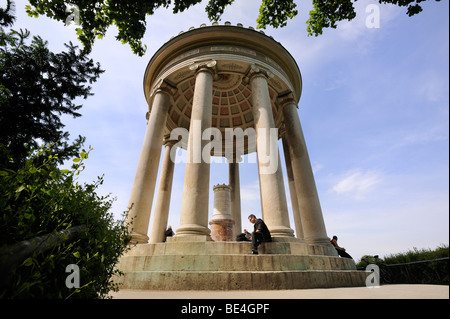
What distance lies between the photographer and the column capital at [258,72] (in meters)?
16.4

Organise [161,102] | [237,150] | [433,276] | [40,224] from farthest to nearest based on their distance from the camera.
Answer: [237,150], [161,102], [433,276], [40,224]

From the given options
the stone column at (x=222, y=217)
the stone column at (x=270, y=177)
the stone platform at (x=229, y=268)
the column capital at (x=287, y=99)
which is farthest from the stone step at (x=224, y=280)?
the column capital at (x=287, y=99)

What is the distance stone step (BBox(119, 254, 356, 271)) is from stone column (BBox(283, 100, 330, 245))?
5.90 metres

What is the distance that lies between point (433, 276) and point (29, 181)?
20076mm

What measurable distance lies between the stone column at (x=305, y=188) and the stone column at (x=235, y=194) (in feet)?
31.8

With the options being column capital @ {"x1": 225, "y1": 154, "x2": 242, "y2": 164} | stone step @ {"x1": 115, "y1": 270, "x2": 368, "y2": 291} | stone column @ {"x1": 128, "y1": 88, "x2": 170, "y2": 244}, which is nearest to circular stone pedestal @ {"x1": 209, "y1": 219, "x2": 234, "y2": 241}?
column capital @ {"x1": 225, "y1": 154, "x2": 242, "y2": 164}

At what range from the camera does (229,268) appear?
26.9 feet

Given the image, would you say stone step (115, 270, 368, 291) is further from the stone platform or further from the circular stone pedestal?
the circular stone pedestal

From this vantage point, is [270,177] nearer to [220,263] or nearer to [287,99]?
[220,263]

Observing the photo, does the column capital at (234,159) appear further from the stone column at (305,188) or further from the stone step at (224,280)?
the stone step at (224,280)

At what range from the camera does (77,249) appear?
302 cm
